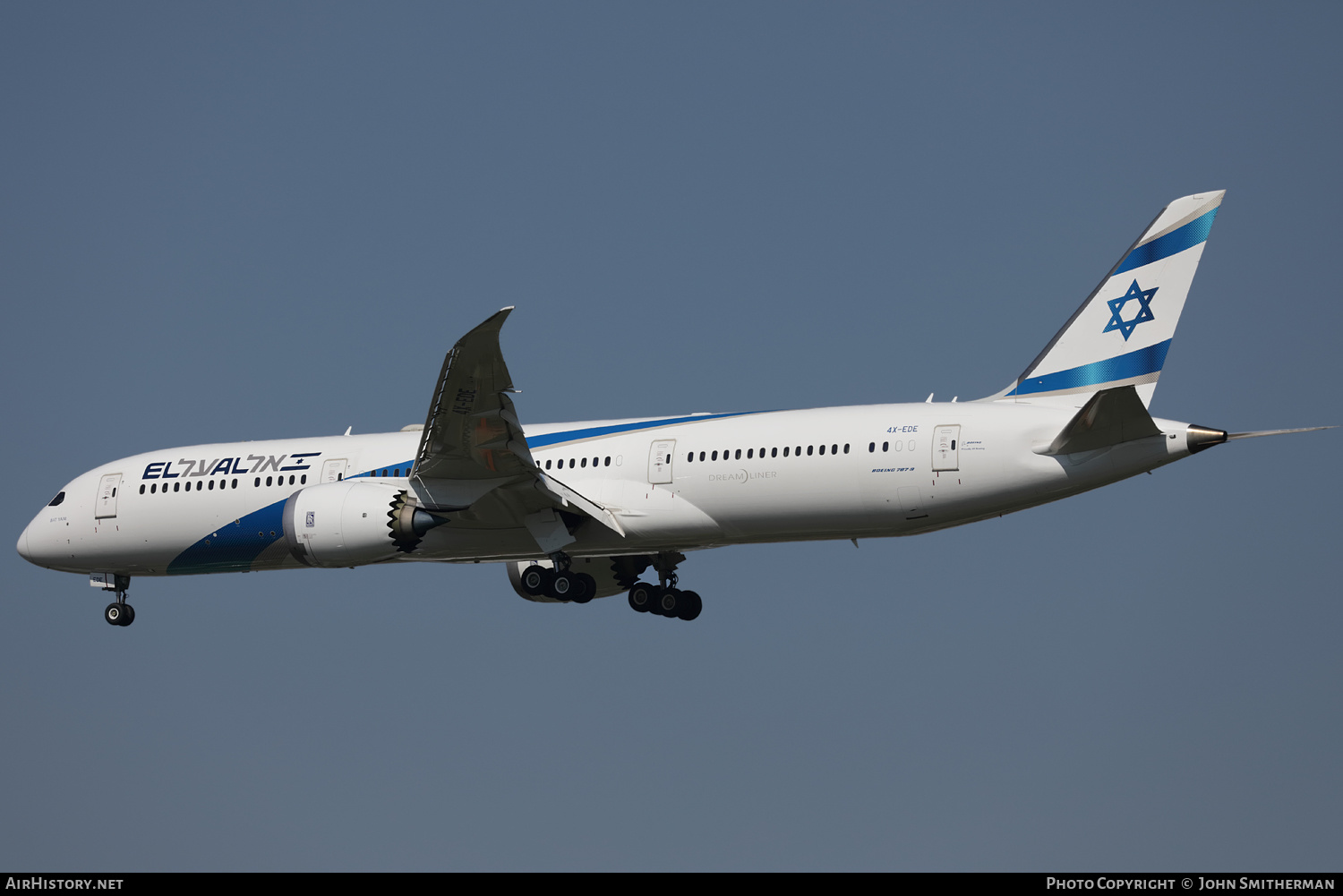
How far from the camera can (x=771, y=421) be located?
1046 inches

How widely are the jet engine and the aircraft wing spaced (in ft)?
1.28

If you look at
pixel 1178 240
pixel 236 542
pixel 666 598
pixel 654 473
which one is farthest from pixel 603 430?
pixel 1178 240

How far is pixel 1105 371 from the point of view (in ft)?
83.3

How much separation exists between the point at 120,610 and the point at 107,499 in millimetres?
2354

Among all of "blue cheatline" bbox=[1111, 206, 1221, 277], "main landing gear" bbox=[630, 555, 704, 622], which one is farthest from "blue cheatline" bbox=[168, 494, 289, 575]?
"blue cheatline" bbox=[1111, 206, 1221, 277]

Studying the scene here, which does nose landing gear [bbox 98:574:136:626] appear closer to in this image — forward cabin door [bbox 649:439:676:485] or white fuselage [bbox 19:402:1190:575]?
white fuselage [bbox 19:402:1190:575]

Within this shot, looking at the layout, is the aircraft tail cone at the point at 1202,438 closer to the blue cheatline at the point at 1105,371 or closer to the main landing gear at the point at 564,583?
the blue cheatline at the point at 1105,371

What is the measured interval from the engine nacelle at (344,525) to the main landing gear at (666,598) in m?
5.86

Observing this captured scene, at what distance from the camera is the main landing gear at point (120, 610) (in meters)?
31.6

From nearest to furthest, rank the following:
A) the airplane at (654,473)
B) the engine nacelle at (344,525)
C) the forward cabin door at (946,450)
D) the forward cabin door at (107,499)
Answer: the airplane at (654,473) → the forward cabin door at (946,450) → the engine nacelle at (344,525) → the forward cabin door at (107,499)

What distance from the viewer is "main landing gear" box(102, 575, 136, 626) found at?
104ft

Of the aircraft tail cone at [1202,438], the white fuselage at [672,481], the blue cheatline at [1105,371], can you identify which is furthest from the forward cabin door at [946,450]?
the aircraft tail cone at [1202,438]

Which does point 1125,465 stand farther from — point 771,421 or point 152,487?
point 152,487

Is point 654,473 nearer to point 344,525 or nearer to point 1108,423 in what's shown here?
point 344,525
